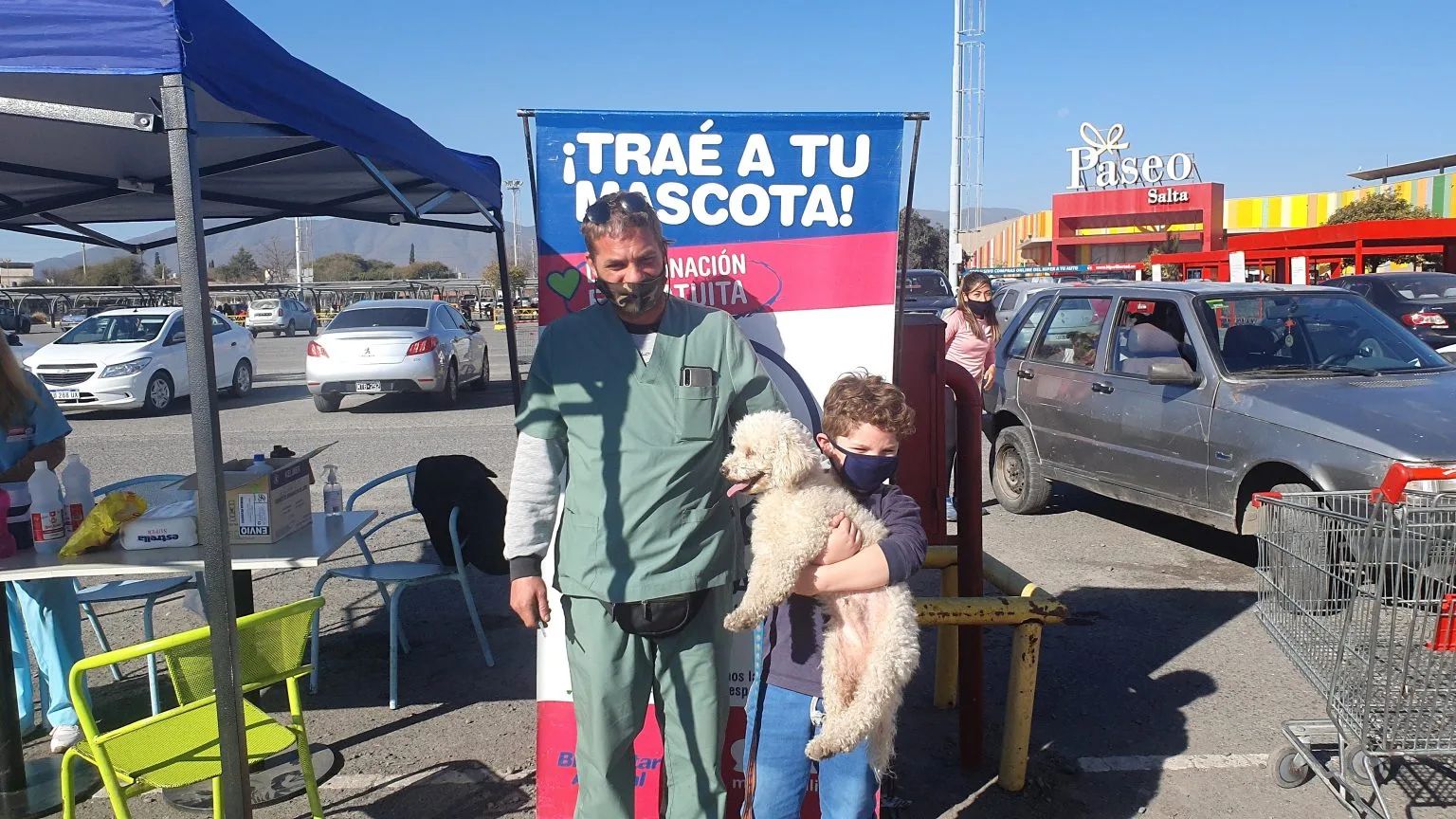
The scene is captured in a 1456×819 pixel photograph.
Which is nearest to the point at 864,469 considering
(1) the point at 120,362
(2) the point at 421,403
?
(2) the point at 421,403

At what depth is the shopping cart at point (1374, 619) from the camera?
119 inches

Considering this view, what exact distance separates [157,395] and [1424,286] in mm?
18220

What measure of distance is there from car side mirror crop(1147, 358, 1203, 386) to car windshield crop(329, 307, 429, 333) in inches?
442

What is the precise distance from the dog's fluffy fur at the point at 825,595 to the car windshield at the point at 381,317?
1338 centimetres

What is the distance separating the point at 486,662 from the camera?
4.97 metres

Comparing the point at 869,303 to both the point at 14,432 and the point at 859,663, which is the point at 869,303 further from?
the point at 14,432

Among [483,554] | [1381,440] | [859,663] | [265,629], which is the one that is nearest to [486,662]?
[483,554]

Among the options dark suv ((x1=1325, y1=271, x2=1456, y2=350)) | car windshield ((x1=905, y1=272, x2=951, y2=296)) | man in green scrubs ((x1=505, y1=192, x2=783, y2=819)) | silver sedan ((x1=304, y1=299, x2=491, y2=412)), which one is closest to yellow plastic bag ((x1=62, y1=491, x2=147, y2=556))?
man in green scrubs ((x1=505, y1=192, x2=783, y2=819))

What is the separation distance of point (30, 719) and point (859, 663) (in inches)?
151

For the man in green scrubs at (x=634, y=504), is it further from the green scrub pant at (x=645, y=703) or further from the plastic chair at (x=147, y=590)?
the plastic chair at (x=147, y=590)

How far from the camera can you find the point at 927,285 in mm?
19844

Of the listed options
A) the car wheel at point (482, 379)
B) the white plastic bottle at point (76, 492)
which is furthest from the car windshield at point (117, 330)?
the white plastic bottle at point (76, 492)

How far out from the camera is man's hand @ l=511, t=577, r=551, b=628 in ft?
8.82

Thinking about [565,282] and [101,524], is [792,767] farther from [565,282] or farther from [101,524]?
[101,524]
